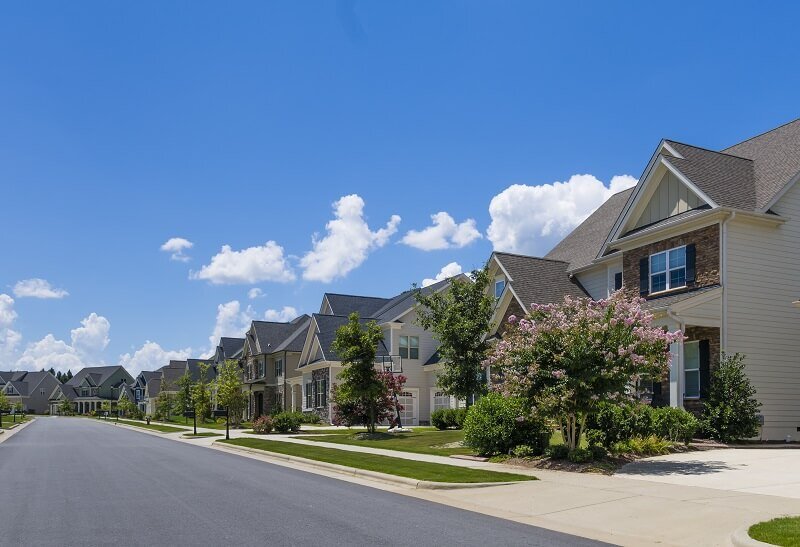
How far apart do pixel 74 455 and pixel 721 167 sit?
25.2 m

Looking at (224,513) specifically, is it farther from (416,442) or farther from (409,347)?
(409,347)

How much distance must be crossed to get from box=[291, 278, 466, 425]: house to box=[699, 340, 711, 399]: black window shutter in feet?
59.8

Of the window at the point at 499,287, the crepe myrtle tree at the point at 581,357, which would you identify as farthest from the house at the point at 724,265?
the window at the point at 499,287

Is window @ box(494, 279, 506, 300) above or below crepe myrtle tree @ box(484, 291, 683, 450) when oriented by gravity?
above

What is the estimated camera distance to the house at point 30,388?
147 meters

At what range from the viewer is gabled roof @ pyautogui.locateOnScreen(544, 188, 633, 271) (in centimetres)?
3288

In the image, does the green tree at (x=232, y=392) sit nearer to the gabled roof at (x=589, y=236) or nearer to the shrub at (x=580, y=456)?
the gabled roof at (x=589, y=236)

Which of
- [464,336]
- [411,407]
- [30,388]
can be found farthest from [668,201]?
[30,388]

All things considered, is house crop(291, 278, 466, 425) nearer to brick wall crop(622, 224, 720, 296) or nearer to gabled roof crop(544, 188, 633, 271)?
gabled roof crop(544, 188, 633, 271)

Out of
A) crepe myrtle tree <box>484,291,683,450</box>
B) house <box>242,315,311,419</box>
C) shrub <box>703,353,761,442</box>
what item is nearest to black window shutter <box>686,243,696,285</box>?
shrub <box>703,353,761,442</box>

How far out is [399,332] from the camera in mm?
45031

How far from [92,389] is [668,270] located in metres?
141

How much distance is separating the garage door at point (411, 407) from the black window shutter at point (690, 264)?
76.6ft

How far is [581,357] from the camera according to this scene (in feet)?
54.5
